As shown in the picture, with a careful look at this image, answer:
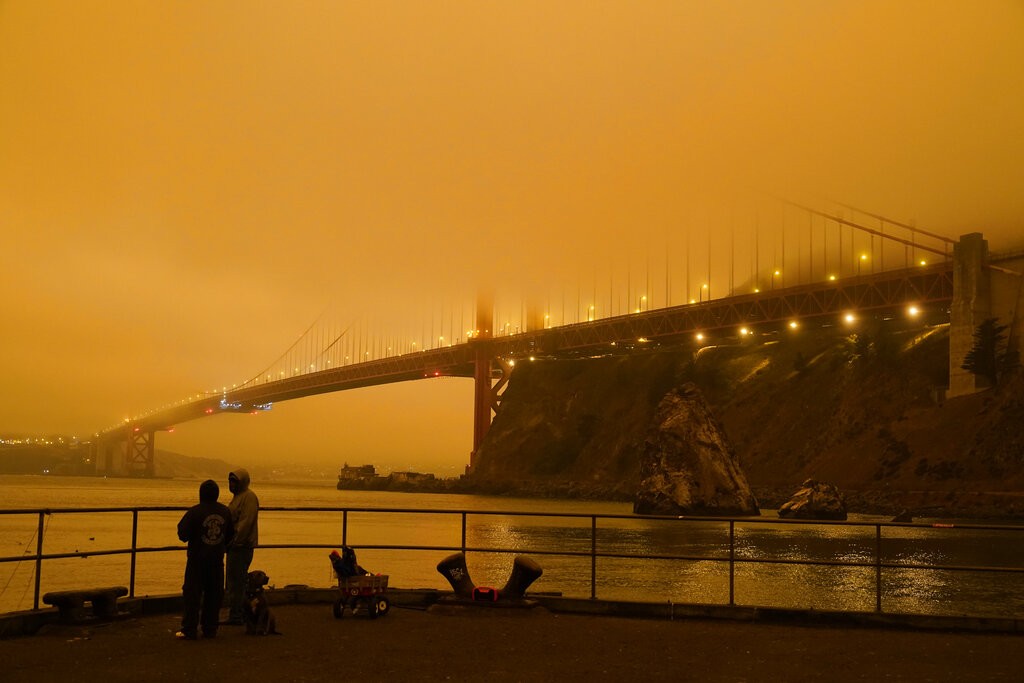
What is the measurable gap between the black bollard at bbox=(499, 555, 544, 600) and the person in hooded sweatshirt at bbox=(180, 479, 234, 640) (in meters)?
3.27

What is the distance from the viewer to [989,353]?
224ft

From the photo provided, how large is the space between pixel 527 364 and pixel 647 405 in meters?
18.9

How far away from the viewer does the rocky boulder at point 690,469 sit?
201ft

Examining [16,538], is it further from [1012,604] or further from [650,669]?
[650,669]

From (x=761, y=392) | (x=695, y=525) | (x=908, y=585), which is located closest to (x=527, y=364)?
(x=761, y=392)

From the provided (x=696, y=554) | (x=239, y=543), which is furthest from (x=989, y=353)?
(x=239, y=543)

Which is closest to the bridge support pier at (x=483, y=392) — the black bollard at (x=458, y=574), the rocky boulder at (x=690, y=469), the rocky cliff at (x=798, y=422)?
the rocky cliff at (x=798, y=422)

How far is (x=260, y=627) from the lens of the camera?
9.41 m

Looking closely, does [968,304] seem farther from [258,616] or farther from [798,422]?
[258,616]

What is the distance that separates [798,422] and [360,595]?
80615mm

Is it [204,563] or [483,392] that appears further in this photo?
[483,392]

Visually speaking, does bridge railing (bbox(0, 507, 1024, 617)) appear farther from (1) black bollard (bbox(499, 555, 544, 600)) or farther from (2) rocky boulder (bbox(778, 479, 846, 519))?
(2) rocky boulder (bbox(778, 479, 846, 519))

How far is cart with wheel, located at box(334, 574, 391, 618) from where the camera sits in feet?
34.4

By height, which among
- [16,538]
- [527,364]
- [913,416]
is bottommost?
[16,538]
